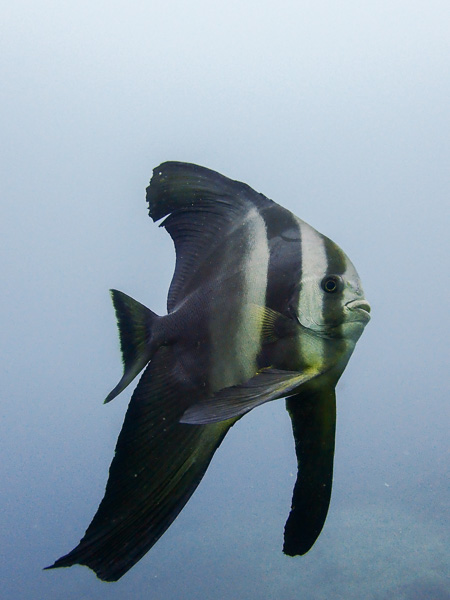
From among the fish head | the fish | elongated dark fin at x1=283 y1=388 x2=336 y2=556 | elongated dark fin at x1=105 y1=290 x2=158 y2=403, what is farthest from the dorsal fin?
elongated dark fin at x1=283 y1=388 x2=336 y2=556

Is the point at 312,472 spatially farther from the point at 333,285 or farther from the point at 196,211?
the point at 196,211

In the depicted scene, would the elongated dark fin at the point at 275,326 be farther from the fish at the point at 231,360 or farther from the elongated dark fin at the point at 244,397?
the elongated dark fin at the point at 244,397

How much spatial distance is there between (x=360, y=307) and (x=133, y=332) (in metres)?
0.68

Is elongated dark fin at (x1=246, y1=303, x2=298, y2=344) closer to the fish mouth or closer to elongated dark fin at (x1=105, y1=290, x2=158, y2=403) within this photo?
the fish mouth

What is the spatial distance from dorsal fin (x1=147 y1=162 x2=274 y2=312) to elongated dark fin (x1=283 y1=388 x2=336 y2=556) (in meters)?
0.50

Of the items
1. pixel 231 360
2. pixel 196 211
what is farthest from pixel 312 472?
pixel 196 211

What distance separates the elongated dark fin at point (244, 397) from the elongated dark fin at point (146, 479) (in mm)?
194

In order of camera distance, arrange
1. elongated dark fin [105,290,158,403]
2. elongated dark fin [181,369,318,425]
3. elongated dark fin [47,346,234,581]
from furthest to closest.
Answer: elongated dark fin [105,290,158,403] < elongated dark fin [47,346,234,581] < elongated dark fin [181,369,318,425]

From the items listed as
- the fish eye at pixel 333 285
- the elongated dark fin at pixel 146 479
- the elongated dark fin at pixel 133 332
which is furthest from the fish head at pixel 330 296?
the elongated dark fin at pixel 133 332

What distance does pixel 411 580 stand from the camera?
340 inches

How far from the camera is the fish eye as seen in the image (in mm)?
1448

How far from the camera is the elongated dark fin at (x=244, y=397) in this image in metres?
1.16

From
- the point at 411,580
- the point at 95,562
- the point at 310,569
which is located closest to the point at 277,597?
the point at 310,569

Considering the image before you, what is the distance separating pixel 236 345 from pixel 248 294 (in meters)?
0.15
